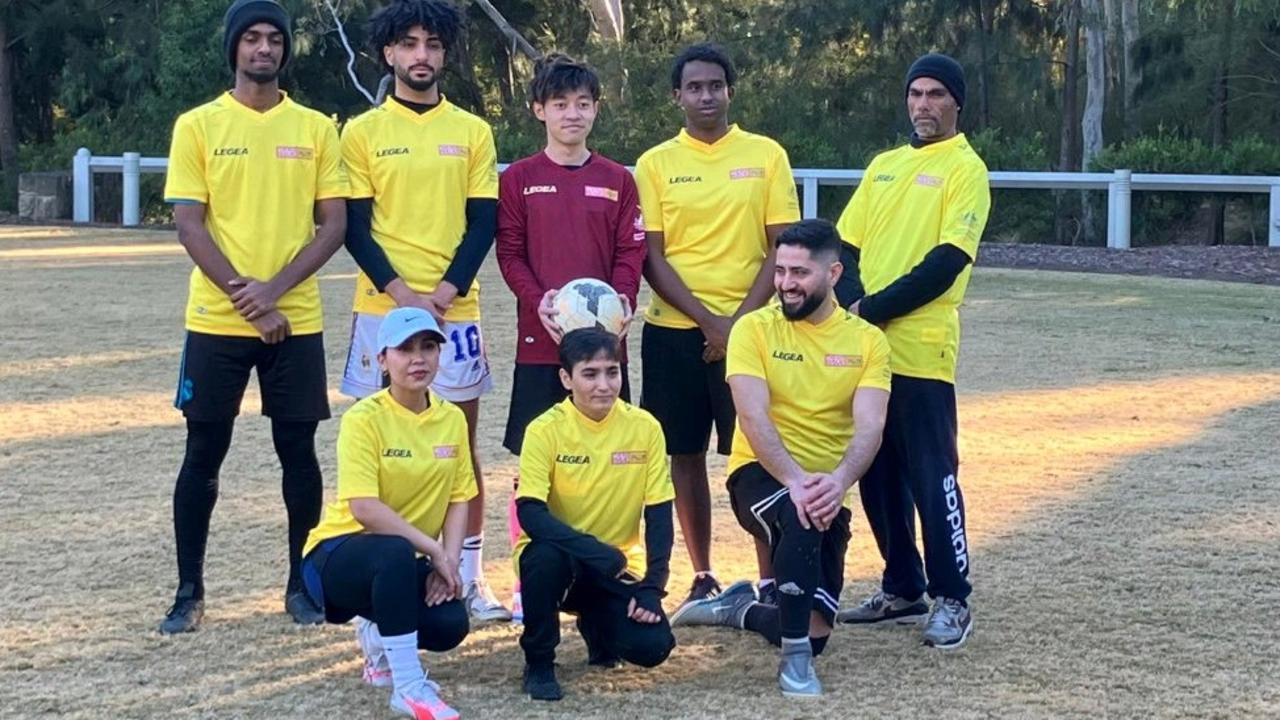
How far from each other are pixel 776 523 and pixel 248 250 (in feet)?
6.40

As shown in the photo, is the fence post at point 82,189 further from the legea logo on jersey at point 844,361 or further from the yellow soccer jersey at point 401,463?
A: the legea logo on jersey at point 844,361

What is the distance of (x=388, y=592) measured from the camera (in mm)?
4816

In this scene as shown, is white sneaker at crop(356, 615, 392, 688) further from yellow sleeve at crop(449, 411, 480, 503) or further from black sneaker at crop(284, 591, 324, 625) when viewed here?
black sneaker at crop(284, 591, 324, 625)

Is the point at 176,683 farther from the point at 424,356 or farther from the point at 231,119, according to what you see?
the point at 231,119

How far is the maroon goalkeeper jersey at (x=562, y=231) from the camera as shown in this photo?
575 centimetres

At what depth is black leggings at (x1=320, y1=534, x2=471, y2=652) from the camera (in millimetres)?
4824

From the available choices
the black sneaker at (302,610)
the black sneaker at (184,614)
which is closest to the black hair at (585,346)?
the black sneaker at (302,610)

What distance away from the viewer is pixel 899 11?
108ft

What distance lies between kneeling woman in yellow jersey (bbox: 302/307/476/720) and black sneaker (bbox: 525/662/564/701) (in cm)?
23

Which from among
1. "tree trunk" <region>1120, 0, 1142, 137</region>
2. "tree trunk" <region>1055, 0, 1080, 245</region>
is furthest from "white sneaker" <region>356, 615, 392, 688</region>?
"tree trunk" <region>1120, 0, 1142, 137</region>

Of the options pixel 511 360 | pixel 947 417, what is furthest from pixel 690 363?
pixel 511 360

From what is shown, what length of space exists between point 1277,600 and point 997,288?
11.0 m

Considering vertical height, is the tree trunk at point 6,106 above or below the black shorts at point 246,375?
above

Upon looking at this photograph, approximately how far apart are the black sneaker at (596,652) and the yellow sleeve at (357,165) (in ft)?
5.38
